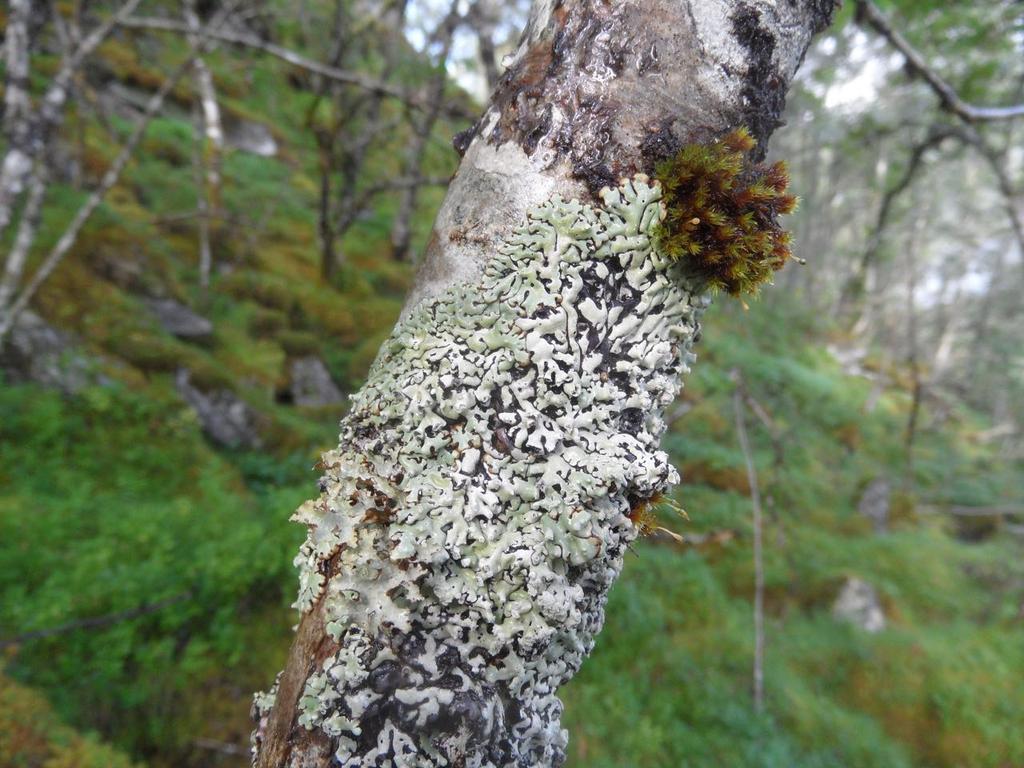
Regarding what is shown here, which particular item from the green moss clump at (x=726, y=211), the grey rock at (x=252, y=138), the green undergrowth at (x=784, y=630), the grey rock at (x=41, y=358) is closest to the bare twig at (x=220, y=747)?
the green undergrowth at (x=784, y=630)

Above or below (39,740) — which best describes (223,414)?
above

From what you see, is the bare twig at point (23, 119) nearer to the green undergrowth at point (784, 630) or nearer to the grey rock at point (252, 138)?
the green undergrowth at point (784, 630)

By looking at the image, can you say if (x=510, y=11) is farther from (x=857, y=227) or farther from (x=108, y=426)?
(x=857, y=227)

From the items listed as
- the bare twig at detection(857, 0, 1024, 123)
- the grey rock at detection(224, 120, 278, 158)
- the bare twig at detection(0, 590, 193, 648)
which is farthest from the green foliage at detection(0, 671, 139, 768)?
the grey rock at detection(224, 120, 278, 158)

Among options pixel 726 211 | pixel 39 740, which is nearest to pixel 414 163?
pixel 39 740

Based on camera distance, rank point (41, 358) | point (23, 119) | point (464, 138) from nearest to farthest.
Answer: point (464, 138) → point (23, 119) → point (41, 358)

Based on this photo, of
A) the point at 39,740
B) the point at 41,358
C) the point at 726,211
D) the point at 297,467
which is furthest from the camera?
the point at 297,467

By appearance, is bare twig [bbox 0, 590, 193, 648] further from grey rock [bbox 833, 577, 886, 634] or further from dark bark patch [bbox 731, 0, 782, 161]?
grey rock [bbox 833, 577, 886, 634]

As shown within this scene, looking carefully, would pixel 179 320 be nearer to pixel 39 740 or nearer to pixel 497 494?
pixel 39 740
